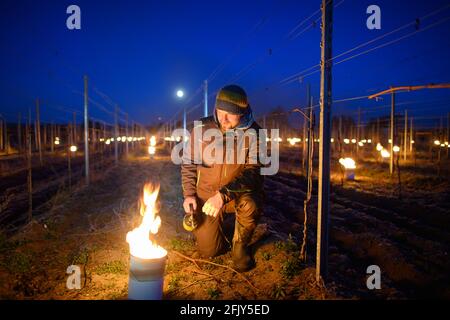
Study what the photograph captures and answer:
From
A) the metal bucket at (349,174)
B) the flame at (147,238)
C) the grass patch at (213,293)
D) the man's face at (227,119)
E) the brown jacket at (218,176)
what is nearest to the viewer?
the flame at (147,238)

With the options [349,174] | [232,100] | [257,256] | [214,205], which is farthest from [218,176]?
[349,174]

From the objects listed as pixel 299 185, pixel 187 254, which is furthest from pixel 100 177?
pixel 187 254

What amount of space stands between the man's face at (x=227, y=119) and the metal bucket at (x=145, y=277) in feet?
6.37

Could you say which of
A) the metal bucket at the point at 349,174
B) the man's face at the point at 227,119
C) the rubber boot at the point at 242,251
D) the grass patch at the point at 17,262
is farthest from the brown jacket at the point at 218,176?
the metal bucket at the point at 349,174

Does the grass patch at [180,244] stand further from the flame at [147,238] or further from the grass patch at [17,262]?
the grass patch at [17,262]

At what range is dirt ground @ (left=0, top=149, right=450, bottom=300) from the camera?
426cm

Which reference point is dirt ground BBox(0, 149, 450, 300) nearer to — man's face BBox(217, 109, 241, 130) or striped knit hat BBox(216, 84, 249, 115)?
man's face BBox(217, 109, 241, 130)

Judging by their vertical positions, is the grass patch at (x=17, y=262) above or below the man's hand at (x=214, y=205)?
below

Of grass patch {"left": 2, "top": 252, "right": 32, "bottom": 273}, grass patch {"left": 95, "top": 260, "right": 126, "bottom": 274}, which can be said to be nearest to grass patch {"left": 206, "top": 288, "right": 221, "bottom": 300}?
grass patch {"left": 95, "top": 260, "right": 126, "bottom": 274}

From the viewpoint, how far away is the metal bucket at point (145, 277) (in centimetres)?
373

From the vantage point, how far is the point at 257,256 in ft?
16.5

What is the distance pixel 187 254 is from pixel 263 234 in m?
1.21

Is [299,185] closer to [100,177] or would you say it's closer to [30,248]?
[100,177]
